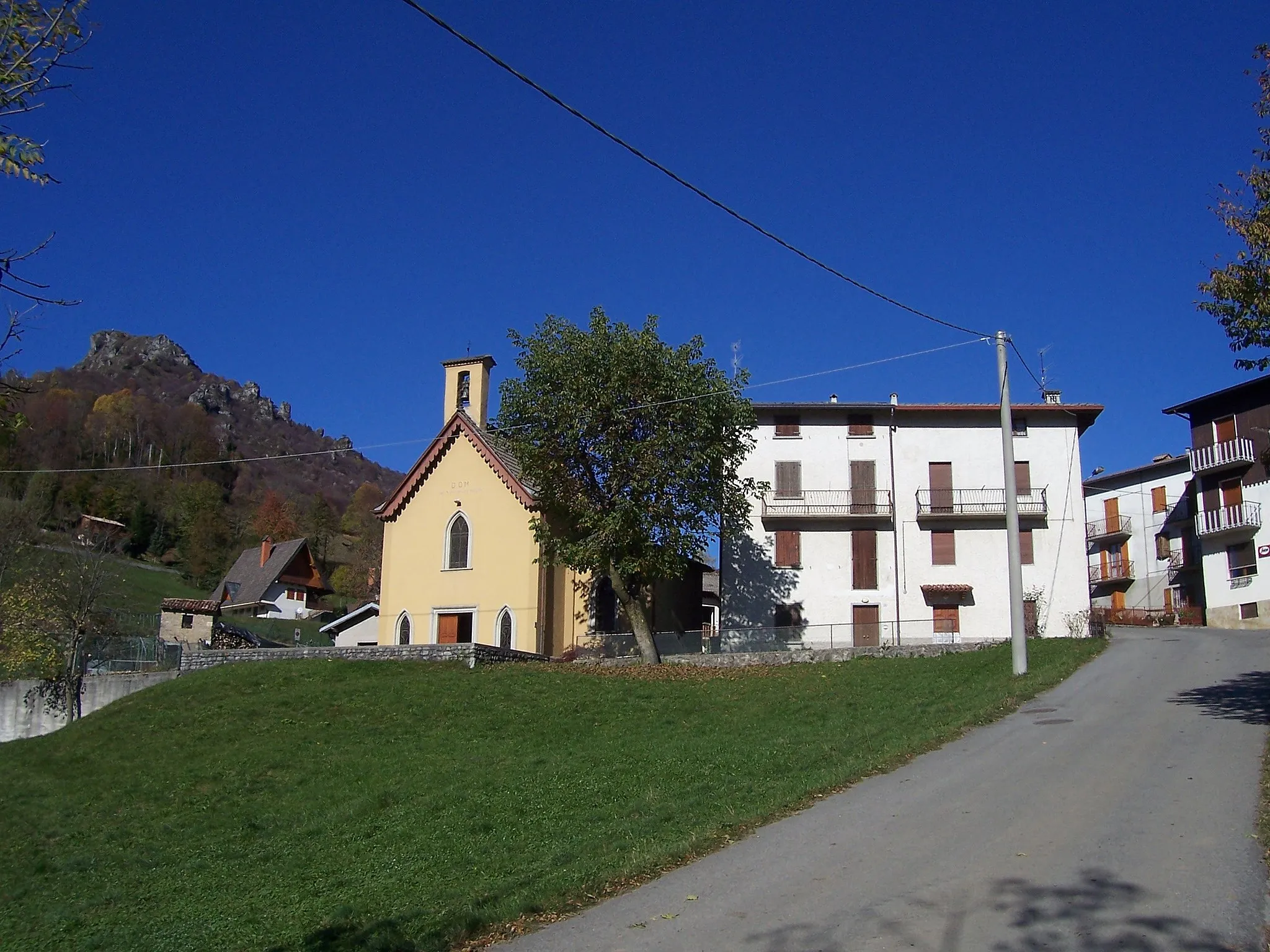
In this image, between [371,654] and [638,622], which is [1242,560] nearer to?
[638,622]

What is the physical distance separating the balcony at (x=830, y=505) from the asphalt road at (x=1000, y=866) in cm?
2970

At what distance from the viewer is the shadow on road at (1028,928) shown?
7188 mm

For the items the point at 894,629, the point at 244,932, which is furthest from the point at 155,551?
the point at 244,932

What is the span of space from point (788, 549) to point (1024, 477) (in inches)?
419

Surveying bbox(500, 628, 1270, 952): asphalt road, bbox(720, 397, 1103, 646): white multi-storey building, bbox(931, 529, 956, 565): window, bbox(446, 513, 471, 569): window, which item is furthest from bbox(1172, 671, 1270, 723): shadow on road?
bbox(446, 513, 471, 569): window

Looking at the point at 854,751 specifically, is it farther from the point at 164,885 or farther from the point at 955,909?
the point at 164,885

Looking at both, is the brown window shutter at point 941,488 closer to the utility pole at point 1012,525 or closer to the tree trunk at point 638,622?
the tree trunk at point 638,622

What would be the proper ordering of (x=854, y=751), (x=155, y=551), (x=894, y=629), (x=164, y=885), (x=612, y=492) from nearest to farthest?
(x=164, y=885) < (x=854, y=751) < (x=612, y=492) < (x=894, y=629) < (x=155, y=551)

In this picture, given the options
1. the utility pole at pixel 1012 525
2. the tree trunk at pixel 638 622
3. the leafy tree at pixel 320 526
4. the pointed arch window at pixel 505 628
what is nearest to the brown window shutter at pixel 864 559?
the tree trunk at pixel 638 622

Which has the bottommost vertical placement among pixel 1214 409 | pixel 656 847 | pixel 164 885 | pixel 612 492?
pixel 164 885

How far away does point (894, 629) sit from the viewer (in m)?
43.4

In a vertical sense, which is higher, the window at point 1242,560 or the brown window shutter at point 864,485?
the brown window shutter at point 864,485

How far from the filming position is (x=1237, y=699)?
18.5 meters

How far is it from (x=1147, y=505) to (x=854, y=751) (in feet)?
154
